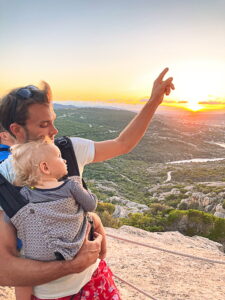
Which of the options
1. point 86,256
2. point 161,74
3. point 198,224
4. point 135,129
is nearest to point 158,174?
point 198,224

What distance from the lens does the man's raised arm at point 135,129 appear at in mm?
1709

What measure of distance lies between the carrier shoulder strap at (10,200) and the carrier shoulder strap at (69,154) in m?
0.28

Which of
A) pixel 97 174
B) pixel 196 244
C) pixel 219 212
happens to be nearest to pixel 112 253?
pixel 196 244

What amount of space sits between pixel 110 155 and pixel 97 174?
4214 cm

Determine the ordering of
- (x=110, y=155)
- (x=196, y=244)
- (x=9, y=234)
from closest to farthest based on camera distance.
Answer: (x=9, y=234), (x=110, y=155), (x=196, y=244)

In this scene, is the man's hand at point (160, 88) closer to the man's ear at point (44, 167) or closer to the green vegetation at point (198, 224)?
the man's ear at point (44, 167)

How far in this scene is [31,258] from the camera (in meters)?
1.27

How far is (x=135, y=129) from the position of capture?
185 cm

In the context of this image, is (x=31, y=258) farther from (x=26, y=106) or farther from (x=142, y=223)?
(x=142, y=223)

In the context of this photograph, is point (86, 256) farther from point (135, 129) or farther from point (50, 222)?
point (135, 129)

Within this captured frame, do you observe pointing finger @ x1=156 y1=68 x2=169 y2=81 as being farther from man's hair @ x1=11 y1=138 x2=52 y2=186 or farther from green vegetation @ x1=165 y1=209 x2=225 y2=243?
green vegetation @ x1=165 y1=209 x2=225 y2=243

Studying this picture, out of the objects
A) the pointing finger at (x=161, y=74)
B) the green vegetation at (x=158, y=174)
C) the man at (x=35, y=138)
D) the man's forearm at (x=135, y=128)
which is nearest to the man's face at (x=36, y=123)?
the man at (x=35, y=138)

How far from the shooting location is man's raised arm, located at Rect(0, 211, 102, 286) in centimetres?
125

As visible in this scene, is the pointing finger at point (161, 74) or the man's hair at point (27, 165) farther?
the pointing finger at point (161, 74)
